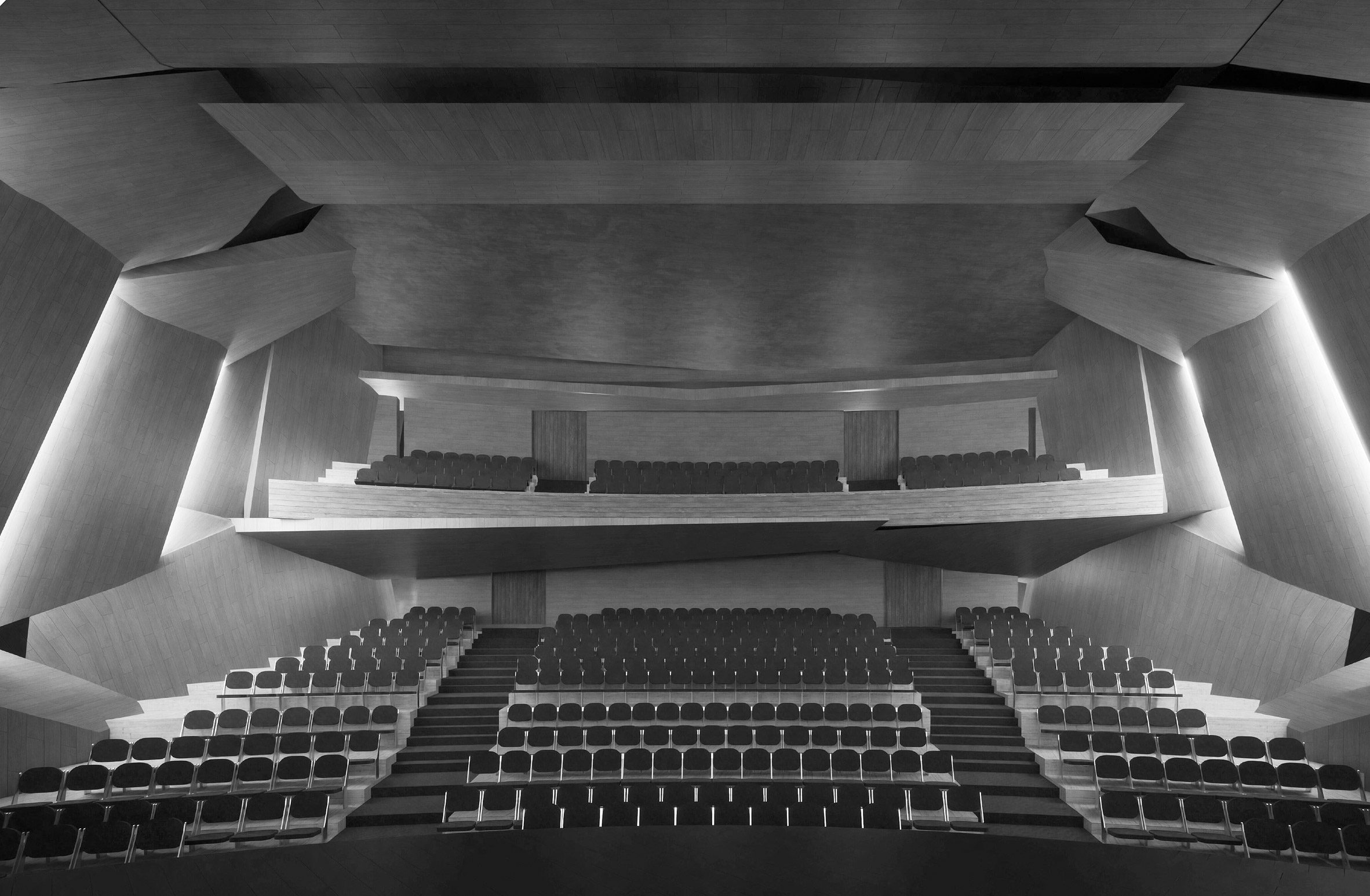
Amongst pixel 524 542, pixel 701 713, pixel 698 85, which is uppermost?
pixel 698 85

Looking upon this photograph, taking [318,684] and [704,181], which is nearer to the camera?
[704,181]

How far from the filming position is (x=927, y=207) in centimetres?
1141

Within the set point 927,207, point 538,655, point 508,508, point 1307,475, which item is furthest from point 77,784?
point 1307,475

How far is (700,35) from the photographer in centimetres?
728

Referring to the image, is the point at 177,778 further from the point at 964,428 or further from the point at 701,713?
the point at 964,428

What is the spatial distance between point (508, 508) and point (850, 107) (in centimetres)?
951

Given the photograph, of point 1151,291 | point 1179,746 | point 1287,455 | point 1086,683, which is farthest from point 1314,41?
point 1086,683

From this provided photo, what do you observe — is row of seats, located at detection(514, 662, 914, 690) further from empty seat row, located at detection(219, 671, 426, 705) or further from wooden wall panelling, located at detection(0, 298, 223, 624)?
wooden wall panelling, located at detection(0, 298, 223, 624)

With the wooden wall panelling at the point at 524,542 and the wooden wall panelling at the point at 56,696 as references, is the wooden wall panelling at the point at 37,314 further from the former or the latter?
the wooden wall panelling at the point at 524,542

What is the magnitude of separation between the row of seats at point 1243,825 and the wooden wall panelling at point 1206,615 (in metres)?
3.69

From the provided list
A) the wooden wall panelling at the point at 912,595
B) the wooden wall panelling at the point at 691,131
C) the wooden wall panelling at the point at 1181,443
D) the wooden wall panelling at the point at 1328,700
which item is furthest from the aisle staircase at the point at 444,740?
the wooden wall panelling at the point at 1181,443

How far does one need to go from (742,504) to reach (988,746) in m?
6.10

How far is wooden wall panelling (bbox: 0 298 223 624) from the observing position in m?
9.82

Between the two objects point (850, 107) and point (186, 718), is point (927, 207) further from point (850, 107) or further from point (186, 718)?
point (186, 718)
